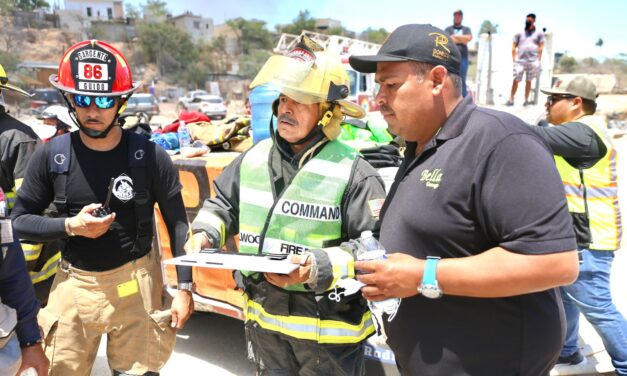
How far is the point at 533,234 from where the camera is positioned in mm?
1329

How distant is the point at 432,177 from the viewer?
155 centimetres

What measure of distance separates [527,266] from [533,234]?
0.30 ft

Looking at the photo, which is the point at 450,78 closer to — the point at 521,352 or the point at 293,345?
the point at 521,352

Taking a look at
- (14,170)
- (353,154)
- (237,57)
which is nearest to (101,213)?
(14,170)

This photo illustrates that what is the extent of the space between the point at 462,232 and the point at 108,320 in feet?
6.18

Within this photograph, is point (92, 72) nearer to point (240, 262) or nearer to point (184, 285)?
point (184, 285)

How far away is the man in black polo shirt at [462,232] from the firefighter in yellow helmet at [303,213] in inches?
17.8

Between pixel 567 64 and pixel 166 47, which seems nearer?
pixel 567 64

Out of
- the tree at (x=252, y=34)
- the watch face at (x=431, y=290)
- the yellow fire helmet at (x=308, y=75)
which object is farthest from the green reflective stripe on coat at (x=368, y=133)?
the tree at (x=252, y=34)

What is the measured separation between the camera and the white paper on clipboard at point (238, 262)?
1676 millimetres

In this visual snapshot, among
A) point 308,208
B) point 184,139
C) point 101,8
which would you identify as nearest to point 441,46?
point 308,208

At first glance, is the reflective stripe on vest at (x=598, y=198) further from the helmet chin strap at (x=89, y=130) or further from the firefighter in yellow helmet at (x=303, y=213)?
the helmet chin strap at (x=89, y=130)

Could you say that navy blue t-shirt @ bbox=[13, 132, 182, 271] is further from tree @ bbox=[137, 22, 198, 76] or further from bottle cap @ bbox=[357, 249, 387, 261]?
tree @ bbox=[137, 22, 198, 76]

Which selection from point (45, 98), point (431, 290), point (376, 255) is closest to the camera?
point (431, 290)
